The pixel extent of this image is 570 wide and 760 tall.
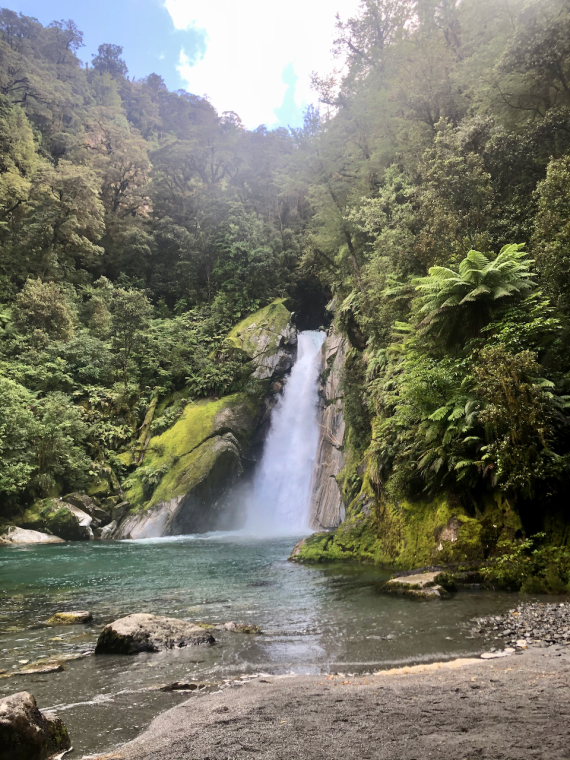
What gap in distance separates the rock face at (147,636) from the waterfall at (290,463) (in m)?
15.6

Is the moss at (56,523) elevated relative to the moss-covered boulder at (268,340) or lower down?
lower down

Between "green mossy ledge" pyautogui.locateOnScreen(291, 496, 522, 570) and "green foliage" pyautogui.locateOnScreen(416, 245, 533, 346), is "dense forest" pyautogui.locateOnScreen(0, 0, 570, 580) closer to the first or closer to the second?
"green foliage" pyautogui.locateOnScreen(416, 245, 533, 346)

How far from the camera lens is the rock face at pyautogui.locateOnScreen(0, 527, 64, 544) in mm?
18891

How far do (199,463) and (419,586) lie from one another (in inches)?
657

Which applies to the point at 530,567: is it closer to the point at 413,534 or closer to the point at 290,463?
the point at 413,534

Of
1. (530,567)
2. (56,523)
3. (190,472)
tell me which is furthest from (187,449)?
(530,567)

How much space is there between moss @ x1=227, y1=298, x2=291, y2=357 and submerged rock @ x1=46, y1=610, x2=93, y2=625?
2215 cm

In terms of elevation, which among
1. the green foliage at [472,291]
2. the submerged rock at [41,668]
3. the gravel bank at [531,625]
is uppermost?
the green foliage at [472,291]

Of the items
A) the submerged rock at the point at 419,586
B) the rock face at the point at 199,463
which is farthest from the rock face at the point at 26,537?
the submerged rock at the point at 419,586

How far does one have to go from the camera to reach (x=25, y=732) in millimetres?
2996

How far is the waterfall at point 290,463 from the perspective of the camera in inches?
936

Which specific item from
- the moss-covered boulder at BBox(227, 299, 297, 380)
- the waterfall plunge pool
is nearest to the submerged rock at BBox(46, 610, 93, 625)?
the waterfall plunge pool

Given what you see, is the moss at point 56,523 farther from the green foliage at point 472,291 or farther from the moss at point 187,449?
the green foliage at point 472,291

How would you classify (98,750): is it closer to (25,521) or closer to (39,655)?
(39,655)
